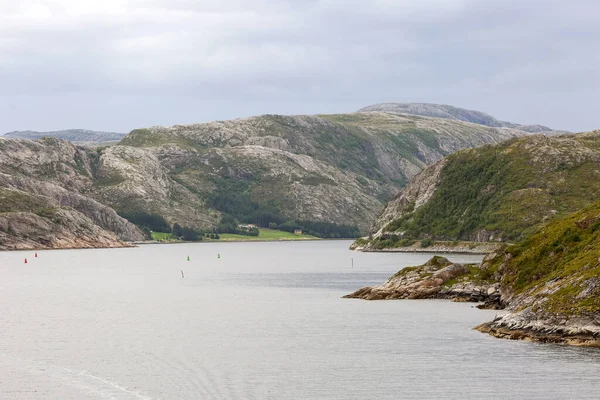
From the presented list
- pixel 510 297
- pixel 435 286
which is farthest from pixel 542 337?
pixel 435 286

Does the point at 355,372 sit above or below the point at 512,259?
below

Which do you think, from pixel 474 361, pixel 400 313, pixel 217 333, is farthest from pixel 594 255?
pixel 217 333

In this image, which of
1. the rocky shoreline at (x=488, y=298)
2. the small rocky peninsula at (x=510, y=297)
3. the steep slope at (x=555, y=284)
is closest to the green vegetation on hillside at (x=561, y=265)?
the steep slope at (x=555, y=284)

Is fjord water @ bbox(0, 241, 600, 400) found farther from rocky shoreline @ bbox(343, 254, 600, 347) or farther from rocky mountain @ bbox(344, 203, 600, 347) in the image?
rocky mountain @ bbox(344, 203, 600, 347)

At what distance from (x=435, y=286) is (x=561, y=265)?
2635 cm

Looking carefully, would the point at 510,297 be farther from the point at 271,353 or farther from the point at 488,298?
the point at 271,353

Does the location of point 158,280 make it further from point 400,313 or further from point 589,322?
point 589,322

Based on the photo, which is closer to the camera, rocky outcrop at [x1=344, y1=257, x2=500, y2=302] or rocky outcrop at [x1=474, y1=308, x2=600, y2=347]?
rocky outcrop at [x1=474, y1=308, x2=600, y2=347]

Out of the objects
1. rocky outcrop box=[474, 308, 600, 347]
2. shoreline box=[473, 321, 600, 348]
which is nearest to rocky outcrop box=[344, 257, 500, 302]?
shoreline box=[473, 321, 600, 348]

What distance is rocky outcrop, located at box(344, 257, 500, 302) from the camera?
10806 cm

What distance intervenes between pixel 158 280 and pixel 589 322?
381 feet

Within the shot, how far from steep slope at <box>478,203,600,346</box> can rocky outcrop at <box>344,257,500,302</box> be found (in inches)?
120

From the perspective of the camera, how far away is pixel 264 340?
84.0 meters

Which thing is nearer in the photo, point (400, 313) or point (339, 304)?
point (400, 313)
